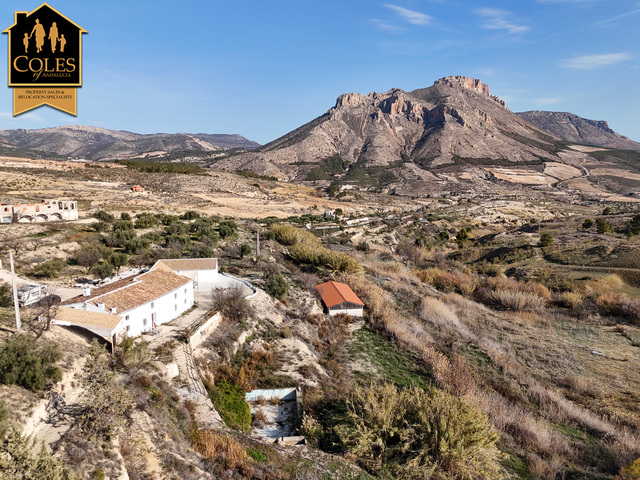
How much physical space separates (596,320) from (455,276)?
35.0 ft

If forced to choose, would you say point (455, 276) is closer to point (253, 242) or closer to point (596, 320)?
point (596, 320)

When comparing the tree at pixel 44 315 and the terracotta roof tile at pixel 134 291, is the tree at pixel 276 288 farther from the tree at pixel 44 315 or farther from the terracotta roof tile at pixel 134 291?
the tree at pixel 44 315

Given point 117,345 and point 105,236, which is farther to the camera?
point 105,236

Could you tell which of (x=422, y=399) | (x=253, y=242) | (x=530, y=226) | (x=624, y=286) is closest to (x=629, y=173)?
(x=530, y=226)

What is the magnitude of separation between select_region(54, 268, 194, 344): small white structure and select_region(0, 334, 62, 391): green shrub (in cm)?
308

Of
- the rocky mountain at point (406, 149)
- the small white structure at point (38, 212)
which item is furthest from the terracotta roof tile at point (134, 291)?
the rocky mountain at point (406, 149)

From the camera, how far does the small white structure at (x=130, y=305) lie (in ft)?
43.4

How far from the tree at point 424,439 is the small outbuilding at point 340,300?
1166 centimetres

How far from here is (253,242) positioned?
3631 centimetres

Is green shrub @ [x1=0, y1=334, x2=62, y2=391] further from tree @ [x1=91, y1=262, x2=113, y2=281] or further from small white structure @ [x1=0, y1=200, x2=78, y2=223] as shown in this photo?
small white structure @ [x1=0, y1=200, x2=78, y2=223]

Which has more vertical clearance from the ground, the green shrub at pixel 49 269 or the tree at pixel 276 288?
the green shrub at pixel 49 269

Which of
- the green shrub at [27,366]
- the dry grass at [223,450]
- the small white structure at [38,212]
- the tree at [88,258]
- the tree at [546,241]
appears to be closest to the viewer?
the green shrub at [27,366]

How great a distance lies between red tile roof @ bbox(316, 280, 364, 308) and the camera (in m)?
23.7

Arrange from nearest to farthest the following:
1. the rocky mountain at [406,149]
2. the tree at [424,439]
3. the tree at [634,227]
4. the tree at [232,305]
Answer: the tree at [424,439] → the tree at [232,305] → the tree at [634,227] → the rocky mountain at [406,149]
